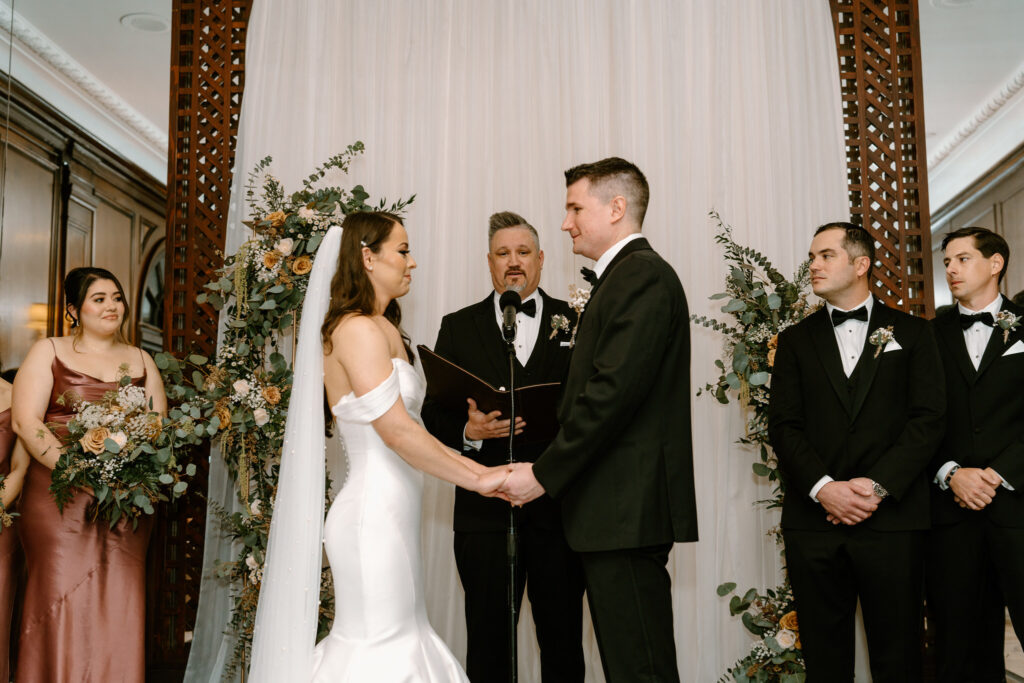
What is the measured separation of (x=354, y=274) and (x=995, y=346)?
2.51 m

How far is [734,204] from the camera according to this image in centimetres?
446

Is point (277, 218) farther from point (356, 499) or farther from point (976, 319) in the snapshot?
point (976, 319)

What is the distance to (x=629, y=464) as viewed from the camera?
8.51 feet

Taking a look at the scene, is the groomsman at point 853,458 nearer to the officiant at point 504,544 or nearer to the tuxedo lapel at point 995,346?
the tuxedo lapel at point 995,346

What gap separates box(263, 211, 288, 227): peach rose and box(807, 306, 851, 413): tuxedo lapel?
2.29 metres

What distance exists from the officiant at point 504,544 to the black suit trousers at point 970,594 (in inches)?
55.2

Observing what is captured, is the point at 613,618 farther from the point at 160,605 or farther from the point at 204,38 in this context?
the point at 204,38

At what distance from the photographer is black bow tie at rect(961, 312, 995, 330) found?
3.58 m

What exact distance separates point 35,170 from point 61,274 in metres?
0.93

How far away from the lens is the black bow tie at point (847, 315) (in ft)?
11.4

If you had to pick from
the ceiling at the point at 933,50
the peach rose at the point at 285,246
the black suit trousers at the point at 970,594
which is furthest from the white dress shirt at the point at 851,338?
the ceiling at the point at 933,50

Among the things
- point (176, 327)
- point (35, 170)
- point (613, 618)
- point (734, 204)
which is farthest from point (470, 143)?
point (35, 170)

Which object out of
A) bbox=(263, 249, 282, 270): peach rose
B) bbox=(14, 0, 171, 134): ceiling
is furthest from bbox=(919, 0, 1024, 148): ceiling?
bbox=(14, 0, 171, 134): ceiling

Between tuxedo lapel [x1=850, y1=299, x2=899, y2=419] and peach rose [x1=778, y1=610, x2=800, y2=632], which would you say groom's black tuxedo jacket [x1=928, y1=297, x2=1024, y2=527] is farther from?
peach rose [x1=778, y1=610, x2=800, y2=632]
